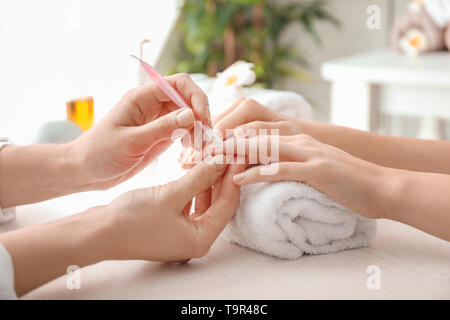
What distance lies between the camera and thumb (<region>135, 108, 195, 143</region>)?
2.46 ft

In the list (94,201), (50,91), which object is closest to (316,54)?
(50,91)

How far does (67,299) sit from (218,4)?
1948 millimetres

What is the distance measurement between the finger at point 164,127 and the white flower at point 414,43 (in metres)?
1.24

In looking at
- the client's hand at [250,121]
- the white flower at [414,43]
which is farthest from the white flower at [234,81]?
the white flower at [414,43]

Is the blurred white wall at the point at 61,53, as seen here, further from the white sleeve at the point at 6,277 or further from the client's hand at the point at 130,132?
the white sleeve at the point at 6,277

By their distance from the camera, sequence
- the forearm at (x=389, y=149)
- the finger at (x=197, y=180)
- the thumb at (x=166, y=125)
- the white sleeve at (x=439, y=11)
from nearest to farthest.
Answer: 1. the finger at (x=197, y=180)
2. the thumb at (x=166, y=125)
3. the forearm at (x=389, y=149)
4. the white sleeve at (x=439, y=11)

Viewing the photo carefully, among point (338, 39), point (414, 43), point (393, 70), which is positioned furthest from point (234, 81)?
point (338, 39)

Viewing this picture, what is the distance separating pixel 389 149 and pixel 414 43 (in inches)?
41.2

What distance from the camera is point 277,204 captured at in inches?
26.5

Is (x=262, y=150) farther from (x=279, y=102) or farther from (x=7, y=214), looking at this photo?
(x=7, y=214)

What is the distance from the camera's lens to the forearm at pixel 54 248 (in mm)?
570

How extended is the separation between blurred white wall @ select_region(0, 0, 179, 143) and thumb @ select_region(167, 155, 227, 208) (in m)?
0.85

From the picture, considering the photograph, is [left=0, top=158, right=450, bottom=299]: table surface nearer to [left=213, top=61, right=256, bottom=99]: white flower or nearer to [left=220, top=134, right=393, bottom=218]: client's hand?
[left=220, top=134, right=393, bottom=218]: client's hand

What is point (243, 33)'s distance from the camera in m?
2.57
